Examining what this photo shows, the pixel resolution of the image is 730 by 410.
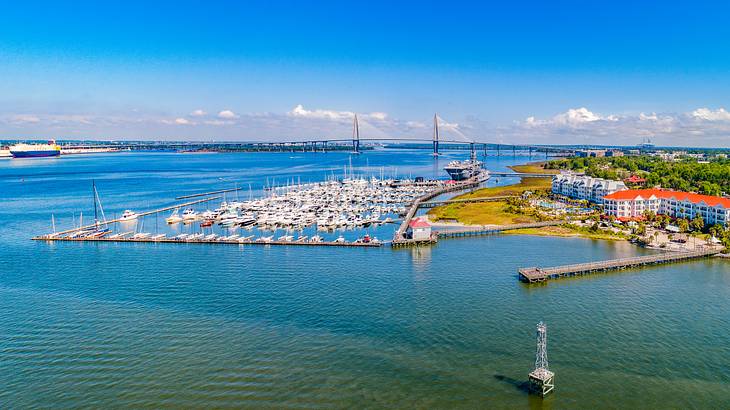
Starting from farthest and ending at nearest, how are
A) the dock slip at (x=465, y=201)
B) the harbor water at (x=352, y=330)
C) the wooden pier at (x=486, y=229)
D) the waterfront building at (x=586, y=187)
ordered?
the dock slip at (x=465, y=201)
the waterfront building at (x=586, y=187)
the wooden pier at (x=486, y=229)
the harbor water at (x=352, y=330)

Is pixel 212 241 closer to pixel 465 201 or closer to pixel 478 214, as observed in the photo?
pixel 478 214

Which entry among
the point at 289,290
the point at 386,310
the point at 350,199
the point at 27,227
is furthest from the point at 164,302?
the point at 350,199

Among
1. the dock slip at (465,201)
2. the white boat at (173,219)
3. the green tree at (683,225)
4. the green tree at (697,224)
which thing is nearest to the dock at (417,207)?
the dock slip at (465,201)

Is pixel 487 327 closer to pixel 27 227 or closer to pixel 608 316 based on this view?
pixel 608 316

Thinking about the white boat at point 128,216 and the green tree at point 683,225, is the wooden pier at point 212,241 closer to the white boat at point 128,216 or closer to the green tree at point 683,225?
the white boat at point 128,216

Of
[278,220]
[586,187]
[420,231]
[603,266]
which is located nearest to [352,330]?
[420,231]
